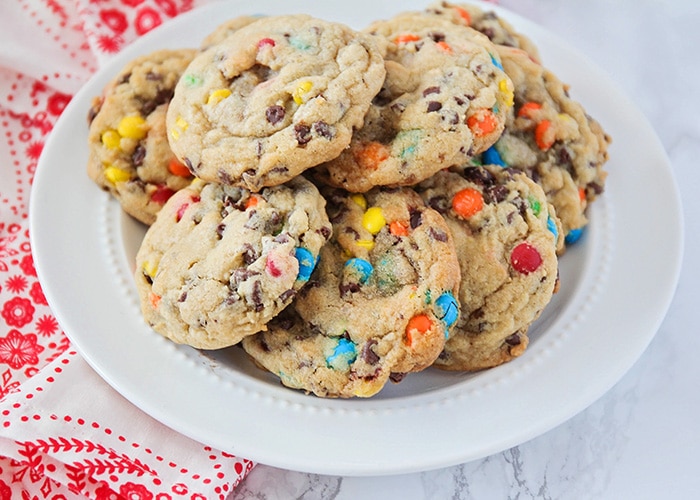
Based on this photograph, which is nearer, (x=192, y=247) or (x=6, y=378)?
(x=192, y=247)

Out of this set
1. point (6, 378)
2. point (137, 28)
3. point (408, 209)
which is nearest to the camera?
point (408, 209)

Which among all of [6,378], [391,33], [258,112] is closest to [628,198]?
[391,33]

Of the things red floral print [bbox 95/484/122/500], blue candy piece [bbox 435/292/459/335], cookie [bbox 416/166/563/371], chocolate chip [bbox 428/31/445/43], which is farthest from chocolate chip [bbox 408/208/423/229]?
red floral print [bbox 95/484/122/500]

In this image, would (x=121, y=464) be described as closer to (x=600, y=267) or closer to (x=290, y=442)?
(x=290, y=442)

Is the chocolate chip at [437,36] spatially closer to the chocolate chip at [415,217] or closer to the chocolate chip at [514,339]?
the chocolate chip at [415,217]

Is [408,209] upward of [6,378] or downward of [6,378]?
upward

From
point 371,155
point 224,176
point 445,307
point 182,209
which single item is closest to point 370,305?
point 445,307

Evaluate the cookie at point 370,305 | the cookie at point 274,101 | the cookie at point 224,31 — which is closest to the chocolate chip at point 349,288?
the cookie at point 370,305
